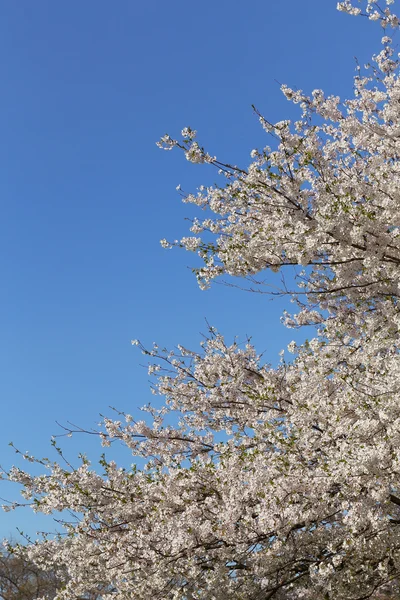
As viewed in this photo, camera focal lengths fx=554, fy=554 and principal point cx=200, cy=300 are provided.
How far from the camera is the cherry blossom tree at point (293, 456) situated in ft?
21.9

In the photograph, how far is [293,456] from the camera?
6879 millimetres

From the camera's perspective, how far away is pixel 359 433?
6.30 meters

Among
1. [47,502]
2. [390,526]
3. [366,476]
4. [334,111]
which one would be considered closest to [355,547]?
[390,526]

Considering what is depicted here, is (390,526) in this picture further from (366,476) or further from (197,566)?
(197,566)

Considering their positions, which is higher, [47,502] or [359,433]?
[47,502]

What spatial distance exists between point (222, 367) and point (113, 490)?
2.99m

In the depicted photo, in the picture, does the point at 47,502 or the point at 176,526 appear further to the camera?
the point at 47,502

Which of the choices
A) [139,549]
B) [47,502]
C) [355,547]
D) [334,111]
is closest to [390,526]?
[355,547]

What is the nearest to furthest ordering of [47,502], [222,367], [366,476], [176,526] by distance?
1. [366,476]
2. [176,526]
3. [47,502]
4. [222,367]

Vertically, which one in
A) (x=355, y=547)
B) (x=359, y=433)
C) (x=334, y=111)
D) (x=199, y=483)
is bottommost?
(x=355, y=547)

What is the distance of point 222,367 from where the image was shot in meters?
10.3

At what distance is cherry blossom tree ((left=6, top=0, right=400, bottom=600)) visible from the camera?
666 cm

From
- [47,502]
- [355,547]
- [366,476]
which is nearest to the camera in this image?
[366,476]

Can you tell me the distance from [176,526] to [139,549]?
1056mm
